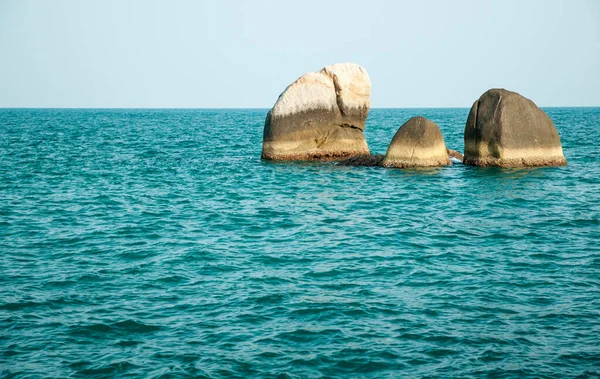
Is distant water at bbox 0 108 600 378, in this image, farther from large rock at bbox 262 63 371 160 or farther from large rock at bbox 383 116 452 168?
large rock at bbox 262 63 371 160

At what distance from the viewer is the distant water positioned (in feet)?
31.7

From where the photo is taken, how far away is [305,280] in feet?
43.6

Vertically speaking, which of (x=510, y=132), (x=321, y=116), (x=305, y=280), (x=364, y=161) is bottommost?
(x=305, y=280)

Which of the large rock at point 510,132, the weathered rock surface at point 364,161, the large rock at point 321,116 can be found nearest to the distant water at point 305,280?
the large rock at point 510,132

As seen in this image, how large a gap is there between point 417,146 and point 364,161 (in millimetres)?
3234

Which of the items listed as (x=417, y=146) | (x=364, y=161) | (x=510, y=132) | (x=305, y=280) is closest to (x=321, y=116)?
(x=364, y=161)

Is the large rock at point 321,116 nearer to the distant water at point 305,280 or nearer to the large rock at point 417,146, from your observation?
the large rock at point 417,146

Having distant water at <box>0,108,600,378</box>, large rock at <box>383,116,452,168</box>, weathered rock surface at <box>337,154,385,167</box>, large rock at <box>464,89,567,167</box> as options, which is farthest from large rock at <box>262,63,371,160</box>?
distant water at <box>0,108,600,378</box>

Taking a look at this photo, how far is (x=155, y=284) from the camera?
13.0m

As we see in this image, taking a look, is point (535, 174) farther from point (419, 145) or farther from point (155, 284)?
point (155, 284)

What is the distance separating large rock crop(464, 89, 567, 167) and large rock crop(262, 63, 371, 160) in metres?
6.37

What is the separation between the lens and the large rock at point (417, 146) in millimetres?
27875

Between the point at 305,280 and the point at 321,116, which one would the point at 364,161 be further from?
the point at 305,280

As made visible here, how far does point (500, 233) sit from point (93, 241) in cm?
1054
